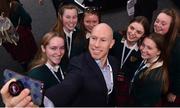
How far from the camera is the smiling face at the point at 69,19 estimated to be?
338 cm

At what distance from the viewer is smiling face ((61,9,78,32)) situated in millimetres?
3383

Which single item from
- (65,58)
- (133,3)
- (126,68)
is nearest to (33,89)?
(65,58)

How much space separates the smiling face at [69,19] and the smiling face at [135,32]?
23.7 inches

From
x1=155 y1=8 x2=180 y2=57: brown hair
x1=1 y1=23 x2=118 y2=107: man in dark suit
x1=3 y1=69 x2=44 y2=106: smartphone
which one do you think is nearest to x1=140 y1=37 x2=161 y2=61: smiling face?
x1=155 y1=8 x2=180 y2=57: brown hair

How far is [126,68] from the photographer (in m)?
3.26

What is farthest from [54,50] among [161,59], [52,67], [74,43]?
[161,59]

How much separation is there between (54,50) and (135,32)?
0.92m

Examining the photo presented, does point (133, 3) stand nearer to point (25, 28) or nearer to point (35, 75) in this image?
point (25, 28)

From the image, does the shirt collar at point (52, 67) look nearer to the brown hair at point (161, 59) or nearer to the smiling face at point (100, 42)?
the smiling face at point (100, 42)

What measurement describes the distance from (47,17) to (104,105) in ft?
13.1

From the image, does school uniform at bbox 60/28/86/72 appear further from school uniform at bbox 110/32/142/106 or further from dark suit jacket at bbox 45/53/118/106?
dark suit jacket at bbox 45/53/118/106

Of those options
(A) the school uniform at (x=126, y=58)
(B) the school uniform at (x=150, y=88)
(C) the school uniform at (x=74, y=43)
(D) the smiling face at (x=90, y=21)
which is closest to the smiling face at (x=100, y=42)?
(B) the school uniform at (x=150, y=88)

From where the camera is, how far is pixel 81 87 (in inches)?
74.8

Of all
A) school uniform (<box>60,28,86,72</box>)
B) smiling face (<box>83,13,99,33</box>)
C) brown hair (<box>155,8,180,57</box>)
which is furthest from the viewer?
smiling face (<box>83,13,99,33</box>)
